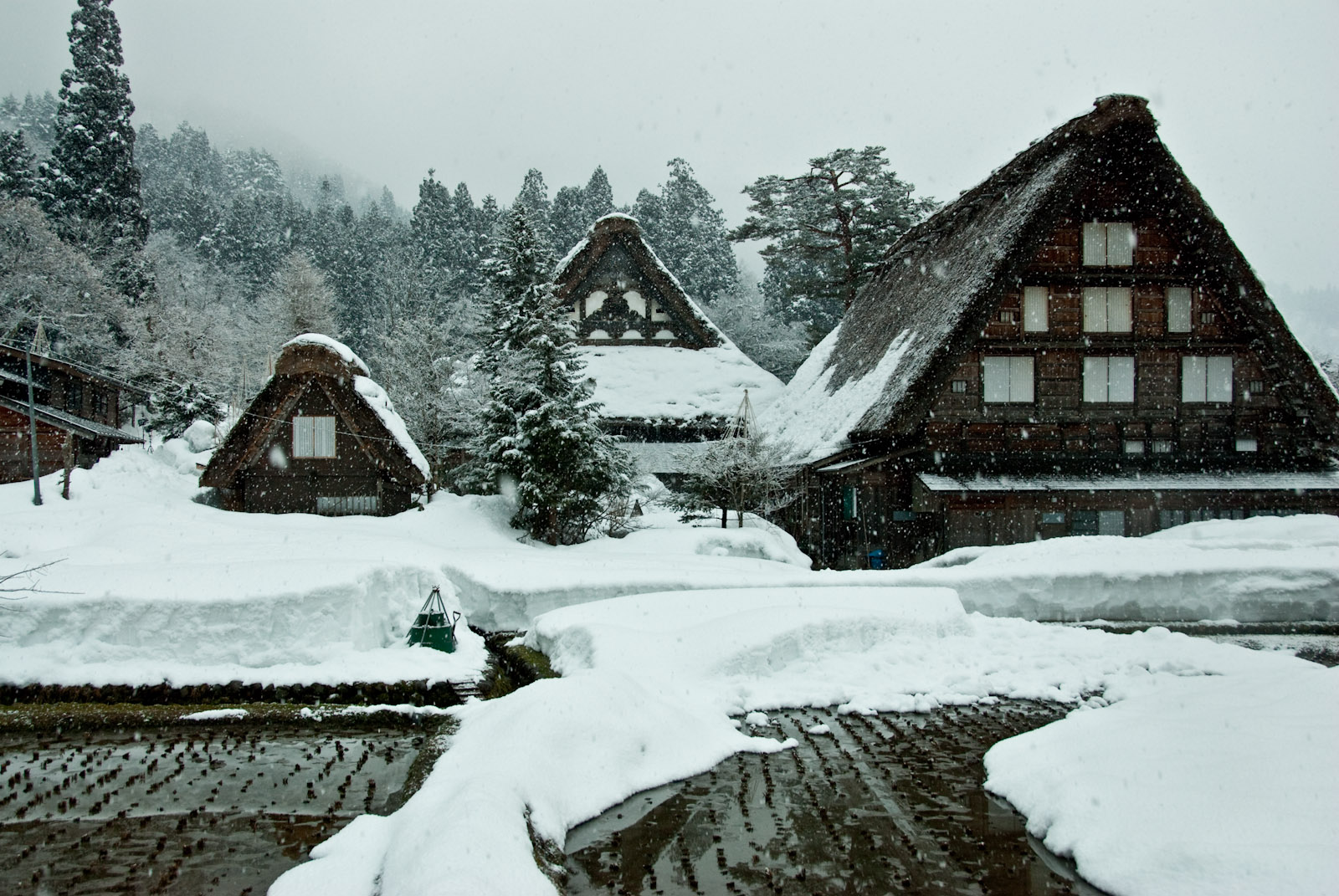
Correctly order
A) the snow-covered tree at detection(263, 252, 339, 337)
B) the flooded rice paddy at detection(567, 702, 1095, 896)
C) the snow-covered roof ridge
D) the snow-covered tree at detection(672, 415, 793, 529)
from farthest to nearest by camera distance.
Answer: the snow-covered tree at detection(263, 252, 339, 337) < the snow-covered tree at detection(672, 415, 793, 529) < the snow-covered roof ridge < the flooded rice paddy at detection(567, 702, 1095, 896)

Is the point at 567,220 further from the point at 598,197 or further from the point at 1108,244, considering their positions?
the point at 1108,244

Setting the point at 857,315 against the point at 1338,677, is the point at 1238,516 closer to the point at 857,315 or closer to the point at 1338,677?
the point at 857,315

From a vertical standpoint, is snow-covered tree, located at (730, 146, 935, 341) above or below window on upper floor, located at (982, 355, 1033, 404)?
above

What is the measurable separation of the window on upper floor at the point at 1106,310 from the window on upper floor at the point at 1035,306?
93 centimetres

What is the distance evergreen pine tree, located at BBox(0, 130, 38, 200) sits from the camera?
36594 mm

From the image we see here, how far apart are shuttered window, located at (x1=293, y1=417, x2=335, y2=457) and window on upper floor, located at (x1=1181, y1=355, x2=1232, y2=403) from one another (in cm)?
2083

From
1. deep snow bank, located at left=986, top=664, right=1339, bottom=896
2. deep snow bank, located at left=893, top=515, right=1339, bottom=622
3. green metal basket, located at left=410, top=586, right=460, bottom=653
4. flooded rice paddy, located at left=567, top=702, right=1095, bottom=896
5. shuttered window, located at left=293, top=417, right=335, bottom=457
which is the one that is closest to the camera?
deep snow bank, located at left=986, top=664, right=1339, bottom=896

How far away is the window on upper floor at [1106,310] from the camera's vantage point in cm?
1822

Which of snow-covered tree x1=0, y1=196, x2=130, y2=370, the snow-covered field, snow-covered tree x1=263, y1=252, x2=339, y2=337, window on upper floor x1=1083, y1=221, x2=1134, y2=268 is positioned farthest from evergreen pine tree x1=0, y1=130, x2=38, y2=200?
window on upper floor x1=1083, y1=221, x2=1134, y2=268

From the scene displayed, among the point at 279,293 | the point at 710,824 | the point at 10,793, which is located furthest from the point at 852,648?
the point at 279,293

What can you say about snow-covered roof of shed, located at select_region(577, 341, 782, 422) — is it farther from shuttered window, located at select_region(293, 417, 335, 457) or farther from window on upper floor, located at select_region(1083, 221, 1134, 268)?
window on upper floor, located at select_region(1083, 221, 1134, 268)

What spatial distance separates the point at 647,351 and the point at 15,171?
3312 centimetres

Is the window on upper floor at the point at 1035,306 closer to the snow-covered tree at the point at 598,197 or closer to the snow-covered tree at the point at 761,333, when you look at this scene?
the snow-covered tree at the point at 761,333

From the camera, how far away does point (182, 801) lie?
6168 mm
